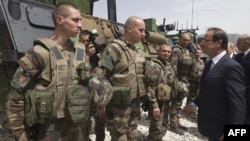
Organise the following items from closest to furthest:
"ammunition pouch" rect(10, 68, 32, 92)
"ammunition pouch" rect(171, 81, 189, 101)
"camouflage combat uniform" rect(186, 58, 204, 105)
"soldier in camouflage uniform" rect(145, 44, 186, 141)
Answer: "ammunition pouch" rect(10, 68, 32, 92), "soldier in camouflage uniform" rect(145, 44, 186, 141), "ammunition pouch" rect(171, 81, 189, 101), "camouflage combat uniform" rect(186, 58, 204, 105)

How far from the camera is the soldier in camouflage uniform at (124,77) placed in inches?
130

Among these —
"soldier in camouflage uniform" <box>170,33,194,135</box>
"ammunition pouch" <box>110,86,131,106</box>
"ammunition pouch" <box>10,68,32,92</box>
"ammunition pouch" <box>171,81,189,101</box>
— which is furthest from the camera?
"soldier in camouflage uniform" <box>170,33,194,135</box>

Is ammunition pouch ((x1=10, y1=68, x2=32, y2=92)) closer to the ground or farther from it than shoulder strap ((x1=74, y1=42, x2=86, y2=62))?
closer to the ground

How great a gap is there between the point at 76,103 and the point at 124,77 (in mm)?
1161

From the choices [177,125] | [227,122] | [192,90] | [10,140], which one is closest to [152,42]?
[192,90]

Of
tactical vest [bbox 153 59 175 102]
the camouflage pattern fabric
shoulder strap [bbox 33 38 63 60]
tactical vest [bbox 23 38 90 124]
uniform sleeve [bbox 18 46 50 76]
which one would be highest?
shoulder strap [bbox 33 38 63 60]

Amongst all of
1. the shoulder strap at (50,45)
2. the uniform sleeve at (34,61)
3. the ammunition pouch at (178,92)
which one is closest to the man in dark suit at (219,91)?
the shoulder strap at (50,45)

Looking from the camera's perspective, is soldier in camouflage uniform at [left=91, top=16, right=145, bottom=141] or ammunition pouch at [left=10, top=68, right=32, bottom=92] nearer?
ammunition pouch at [left=10, top=68, right=32, bottom=92]

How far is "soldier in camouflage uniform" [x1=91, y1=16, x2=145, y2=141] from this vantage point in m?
3.31

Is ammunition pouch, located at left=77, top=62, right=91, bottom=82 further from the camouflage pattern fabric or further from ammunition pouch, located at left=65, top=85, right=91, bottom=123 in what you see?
the camouflage pattern fabric

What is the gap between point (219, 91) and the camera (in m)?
2.64

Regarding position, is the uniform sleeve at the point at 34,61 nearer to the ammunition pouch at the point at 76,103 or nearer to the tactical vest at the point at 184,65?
the ammunition pouch at the point at 76,103

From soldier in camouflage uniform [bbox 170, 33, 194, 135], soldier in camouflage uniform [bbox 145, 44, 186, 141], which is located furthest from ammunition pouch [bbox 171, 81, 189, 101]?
soldier in camouflage uniform [bbox 170, 33, 194, 135]

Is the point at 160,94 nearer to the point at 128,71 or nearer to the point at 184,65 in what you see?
the point at 128,71
